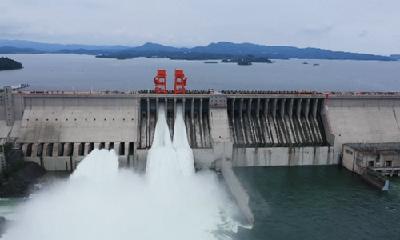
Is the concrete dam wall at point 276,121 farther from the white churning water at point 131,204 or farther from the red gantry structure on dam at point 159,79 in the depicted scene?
the white churning water at point 131,204

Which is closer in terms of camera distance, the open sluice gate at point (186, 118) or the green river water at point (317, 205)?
the green river water at point (317, 205)

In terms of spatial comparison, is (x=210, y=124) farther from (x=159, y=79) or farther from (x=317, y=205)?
(x=317, y=205)

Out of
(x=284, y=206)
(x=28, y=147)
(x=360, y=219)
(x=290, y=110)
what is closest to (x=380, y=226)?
(x=360, y=219)

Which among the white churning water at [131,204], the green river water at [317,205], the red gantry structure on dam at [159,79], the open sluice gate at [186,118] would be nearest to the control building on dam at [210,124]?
the open sluice gate at [186,118]

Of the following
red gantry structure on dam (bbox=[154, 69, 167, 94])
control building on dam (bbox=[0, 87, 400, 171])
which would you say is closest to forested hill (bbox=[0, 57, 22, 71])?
control building on dam (bbox=[0, 87, 400, 171])

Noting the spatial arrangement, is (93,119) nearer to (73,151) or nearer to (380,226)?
(73,151)

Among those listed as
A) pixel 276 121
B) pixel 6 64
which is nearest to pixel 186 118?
pixel 276 121

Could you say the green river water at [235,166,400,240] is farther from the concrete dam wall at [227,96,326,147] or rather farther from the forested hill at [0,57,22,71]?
the forested hill at [0,57,22,71]
